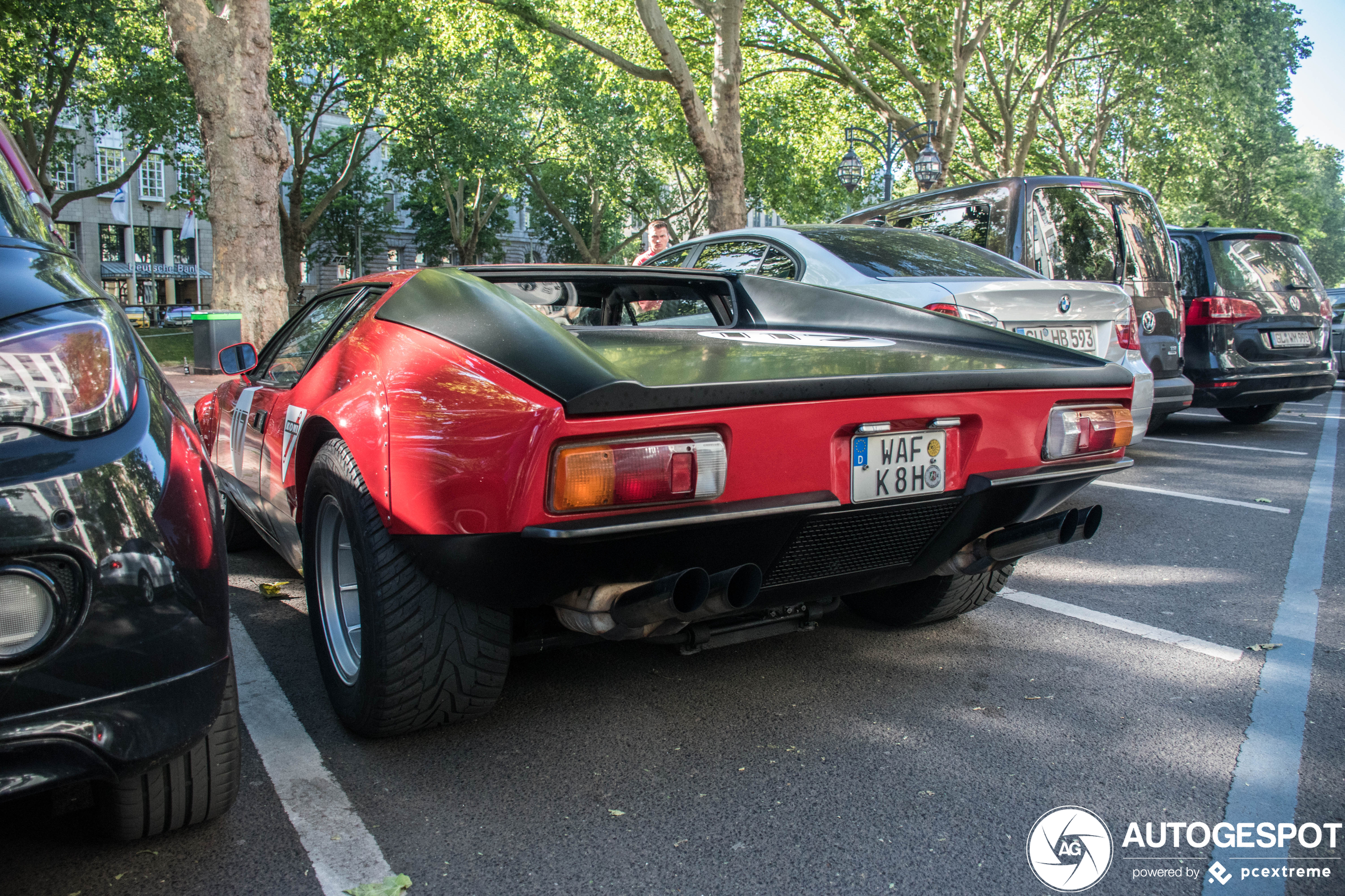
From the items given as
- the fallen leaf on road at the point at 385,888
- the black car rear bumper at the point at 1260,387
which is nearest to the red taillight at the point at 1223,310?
the black car rear bumper at the point at 1260,387

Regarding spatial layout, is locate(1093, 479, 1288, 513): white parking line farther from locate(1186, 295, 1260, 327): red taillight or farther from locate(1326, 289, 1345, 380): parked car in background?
locate(1326, 289, 1345, 380): parked car in background

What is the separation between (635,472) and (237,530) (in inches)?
121

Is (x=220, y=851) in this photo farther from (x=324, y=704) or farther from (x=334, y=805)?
(x=324, y=704)

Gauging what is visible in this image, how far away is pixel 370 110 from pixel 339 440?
27419 millimetres

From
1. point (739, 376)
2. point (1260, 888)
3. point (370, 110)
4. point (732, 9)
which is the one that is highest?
point (370, 110)

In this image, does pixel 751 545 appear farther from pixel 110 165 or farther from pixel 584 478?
pixel 110 165

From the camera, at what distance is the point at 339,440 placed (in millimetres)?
2447

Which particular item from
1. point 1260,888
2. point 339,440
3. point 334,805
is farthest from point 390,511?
point 1260,888

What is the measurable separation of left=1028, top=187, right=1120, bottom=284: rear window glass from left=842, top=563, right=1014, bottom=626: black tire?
3.34 metres

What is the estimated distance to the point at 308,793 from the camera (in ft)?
7.27

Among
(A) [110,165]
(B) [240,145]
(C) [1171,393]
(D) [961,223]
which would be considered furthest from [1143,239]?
(A) [110,165]

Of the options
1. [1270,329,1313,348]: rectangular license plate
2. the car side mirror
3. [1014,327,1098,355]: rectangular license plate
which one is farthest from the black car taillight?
[1270,329,1313,348]: rectangular license plate

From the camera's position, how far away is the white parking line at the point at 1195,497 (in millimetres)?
5578

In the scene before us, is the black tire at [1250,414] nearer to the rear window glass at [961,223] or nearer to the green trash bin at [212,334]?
the rear window glass at [961,223]
